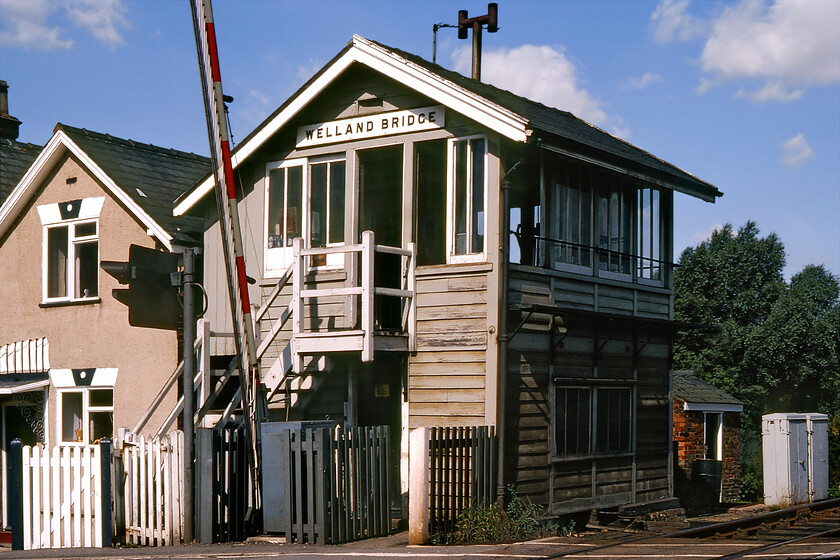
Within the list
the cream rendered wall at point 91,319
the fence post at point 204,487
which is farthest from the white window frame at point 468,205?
the cream rendered wall at point 91,319

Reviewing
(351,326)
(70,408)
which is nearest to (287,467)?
(351,326)

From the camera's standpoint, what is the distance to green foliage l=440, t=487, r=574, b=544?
1255 centimetres

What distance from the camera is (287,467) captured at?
12070mm

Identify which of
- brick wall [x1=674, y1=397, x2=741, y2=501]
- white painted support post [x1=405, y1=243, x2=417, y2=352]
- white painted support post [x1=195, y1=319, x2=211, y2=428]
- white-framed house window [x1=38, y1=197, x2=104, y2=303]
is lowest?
brick wall [x1=674, y1=397, x2=741, y2=501]

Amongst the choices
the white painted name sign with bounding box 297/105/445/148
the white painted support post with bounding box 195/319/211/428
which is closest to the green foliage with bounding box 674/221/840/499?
the white painted name sign with bounding box 297/105/445/148

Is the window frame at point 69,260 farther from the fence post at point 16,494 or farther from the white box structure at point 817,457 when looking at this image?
the white box structure at point 817,457

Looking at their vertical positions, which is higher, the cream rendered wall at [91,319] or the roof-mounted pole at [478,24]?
the roof-mounted pole at [478,24]

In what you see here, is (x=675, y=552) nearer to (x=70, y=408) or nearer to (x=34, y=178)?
(x=70, y=408)

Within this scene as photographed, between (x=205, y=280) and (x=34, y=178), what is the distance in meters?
4.71

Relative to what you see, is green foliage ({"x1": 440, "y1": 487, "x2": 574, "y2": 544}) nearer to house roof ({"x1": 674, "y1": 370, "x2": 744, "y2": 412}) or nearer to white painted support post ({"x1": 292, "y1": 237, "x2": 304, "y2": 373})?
white painted support post ({"x1": 292, "y1": 237, "x2": 304, "y2": 373})

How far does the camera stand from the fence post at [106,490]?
12.9m

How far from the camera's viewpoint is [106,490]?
1299 centimetres

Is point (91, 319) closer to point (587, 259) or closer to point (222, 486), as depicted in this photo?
point (222, 486)

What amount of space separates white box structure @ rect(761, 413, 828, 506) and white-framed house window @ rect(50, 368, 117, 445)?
11692mm
